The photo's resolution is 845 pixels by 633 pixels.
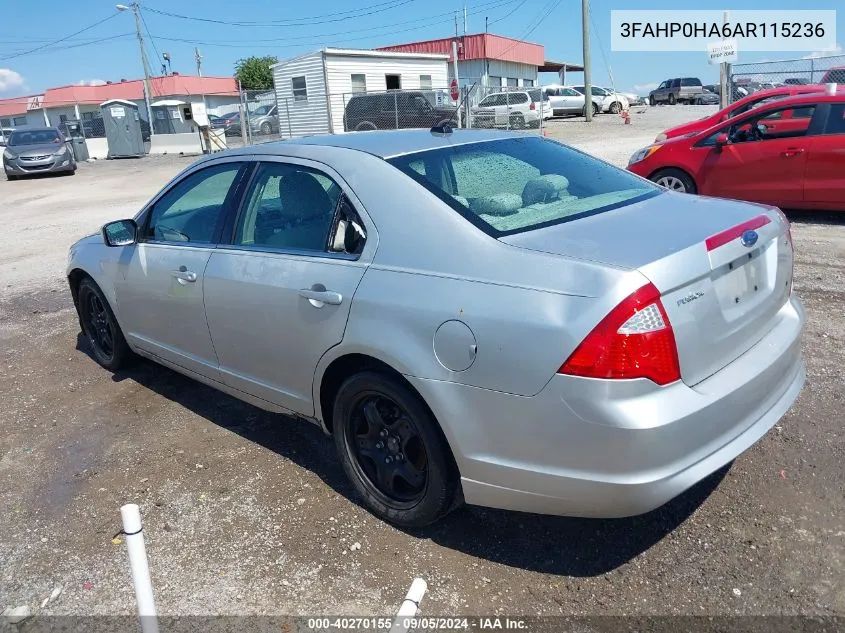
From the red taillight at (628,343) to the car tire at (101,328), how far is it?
360 centimetres

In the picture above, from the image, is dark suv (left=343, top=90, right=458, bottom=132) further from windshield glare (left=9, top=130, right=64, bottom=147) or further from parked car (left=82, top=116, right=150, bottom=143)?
parked car (left=82, top=116, right=150, bottom=143)

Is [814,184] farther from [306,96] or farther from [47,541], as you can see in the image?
[306,96]

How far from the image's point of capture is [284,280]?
3.30 m

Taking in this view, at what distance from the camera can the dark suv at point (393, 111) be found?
2239 centimetres

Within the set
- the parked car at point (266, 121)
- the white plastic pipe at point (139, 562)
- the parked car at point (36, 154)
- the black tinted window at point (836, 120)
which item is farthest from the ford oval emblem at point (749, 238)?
the parked car at point (266, 121)

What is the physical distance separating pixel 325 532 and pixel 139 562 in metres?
1.19

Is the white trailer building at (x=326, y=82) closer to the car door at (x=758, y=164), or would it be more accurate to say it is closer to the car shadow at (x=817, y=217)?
the car door at (x=758, y=164)

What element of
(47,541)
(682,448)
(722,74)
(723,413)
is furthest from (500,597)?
(722,74)

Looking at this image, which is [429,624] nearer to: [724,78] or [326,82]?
[724,78]

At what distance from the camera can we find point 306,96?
2717cm

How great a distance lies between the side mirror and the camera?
171 inches

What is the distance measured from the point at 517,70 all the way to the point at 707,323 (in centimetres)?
5523

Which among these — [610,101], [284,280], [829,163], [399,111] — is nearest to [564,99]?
[610,101]

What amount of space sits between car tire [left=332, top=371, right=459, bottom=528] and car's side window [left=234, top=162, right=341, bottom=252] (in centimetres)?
73
